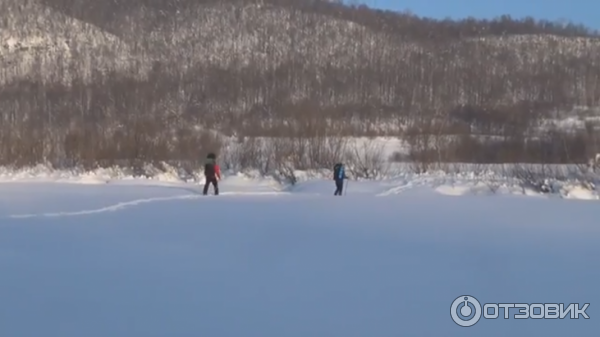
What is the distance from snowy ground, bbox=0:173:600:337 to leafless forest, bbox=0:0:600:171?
73.2 ft

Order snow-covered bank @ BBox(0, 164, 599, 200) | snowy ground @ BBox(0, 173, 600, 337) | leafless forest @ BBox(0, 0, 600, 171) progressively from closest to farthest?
snowy ground @ BBox(0, 173, 600, 337) → snow-covered bank @ BBox(0, 164, 599, 200) → leafless forest @ BBox(0, 0, 600, 171)

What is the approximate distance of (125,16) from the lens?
79375 millimetres

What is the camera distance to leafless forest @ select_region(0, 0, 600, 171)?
151ft

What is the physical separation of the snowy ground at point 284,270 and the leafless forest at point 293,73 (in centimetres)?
2231

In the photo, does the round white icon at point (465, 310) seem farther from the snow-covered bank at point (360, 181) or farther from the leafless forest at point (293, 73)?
the leafless forest at point (293, 73)

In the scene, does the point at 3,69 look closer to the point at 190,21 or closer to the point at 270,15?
the point at 190,21

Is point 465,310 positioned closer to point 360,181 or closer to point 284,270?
point 284,270

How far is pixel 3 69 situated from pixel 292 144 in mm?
48356

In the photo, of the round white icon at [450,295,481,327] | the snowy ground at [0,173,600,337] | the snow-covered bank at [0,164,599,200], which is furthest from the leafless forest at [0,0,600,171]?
the round white icon at [450,295,481,327]

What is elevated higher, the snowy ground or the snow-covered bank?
the snow-covered bank

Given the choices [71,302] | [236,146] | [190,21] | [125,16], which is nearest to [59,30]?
[125,16]

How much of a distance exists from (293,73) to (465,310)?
2492 inches

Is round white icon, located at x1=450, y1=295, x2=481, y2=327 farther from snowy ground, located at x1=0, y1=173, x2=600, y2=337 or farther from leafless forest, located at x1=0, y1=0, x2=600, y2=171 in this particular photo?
leafless forest, located at x1=0, y1=0, x2=600, y2=171

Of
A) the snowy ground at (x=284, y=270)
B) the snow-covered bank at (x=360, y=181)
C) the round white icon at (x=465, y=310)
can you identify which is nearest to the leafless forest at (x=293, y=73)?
the snow-covered bank at (x=360, y=181)
